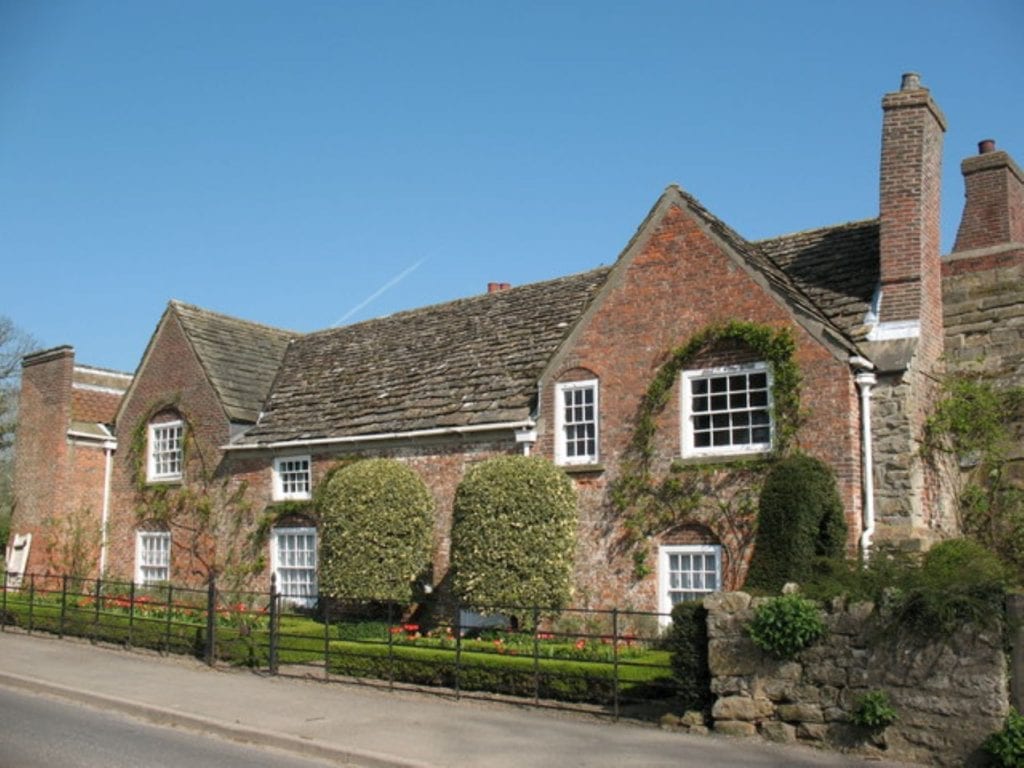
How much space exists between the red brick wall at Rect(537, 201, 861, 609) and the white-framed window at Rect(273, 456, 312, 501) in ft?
23.3

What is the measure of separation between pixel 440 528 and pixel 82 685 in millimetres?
7812

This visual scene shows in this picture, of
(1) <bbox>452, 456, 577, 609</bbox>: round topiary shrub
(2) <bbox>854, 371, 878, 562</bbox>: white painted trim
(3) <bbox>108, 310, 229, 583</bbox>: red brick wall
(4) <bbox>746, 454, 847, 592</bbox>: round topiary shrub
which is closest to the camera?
(4) <bbox>746, 454, 847, 592</bbox>: round topiary shrub

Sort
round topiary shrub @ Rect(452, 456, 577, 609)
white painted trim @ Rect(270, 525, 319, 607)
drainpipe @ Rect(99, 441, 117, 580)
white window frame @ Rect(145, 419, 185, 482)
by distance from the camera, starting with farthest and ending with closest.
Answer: drainpipe @ Rect(99, 441, 117, 580) < white window frame @ Rect(145, 419, 185, 482) < white painted trim @ Rect(270, 525, 319, 607) < round topiary shrub @ Rect(452, 456, 577, 609)

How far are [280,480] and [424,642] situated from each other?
8.90 m

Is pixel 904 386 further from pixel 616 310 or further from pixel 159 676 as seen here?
pixel 159 676

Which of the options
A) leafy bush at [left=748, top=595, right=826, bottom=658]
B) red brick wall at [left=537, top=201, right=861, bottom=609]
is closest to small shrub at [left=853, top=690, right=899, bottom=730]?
leafy bush at [left=748, top=595, right=826, bottom=658]

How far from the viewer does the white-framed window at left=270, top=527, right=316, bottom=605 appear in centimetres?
2339

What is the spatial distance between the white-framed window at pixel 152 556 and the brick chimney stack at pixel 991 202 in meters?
20.6

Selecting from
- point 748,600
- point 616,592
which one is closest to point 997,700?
point 748,600

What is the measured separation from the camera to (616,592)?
17938mm

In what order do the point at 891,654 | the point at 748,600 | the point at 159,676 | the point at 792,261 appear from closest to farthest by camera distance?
1. the point at 891,654
2. the point at 748,600
3. the point at 159,676
4. the point at 792,261

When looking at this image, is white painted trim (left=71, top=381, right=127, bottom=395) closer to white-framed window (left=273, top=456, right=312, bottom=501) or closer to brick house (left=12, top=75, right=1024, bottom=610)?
brick house (left=12, top=75, right=1024, bottom=610)

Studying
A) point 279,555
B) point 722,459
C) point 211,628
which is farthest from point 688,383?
point 279,555

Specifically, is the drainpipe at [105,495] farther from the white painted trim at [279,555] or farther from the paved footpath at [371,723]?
the paved footpath at [371,723]
